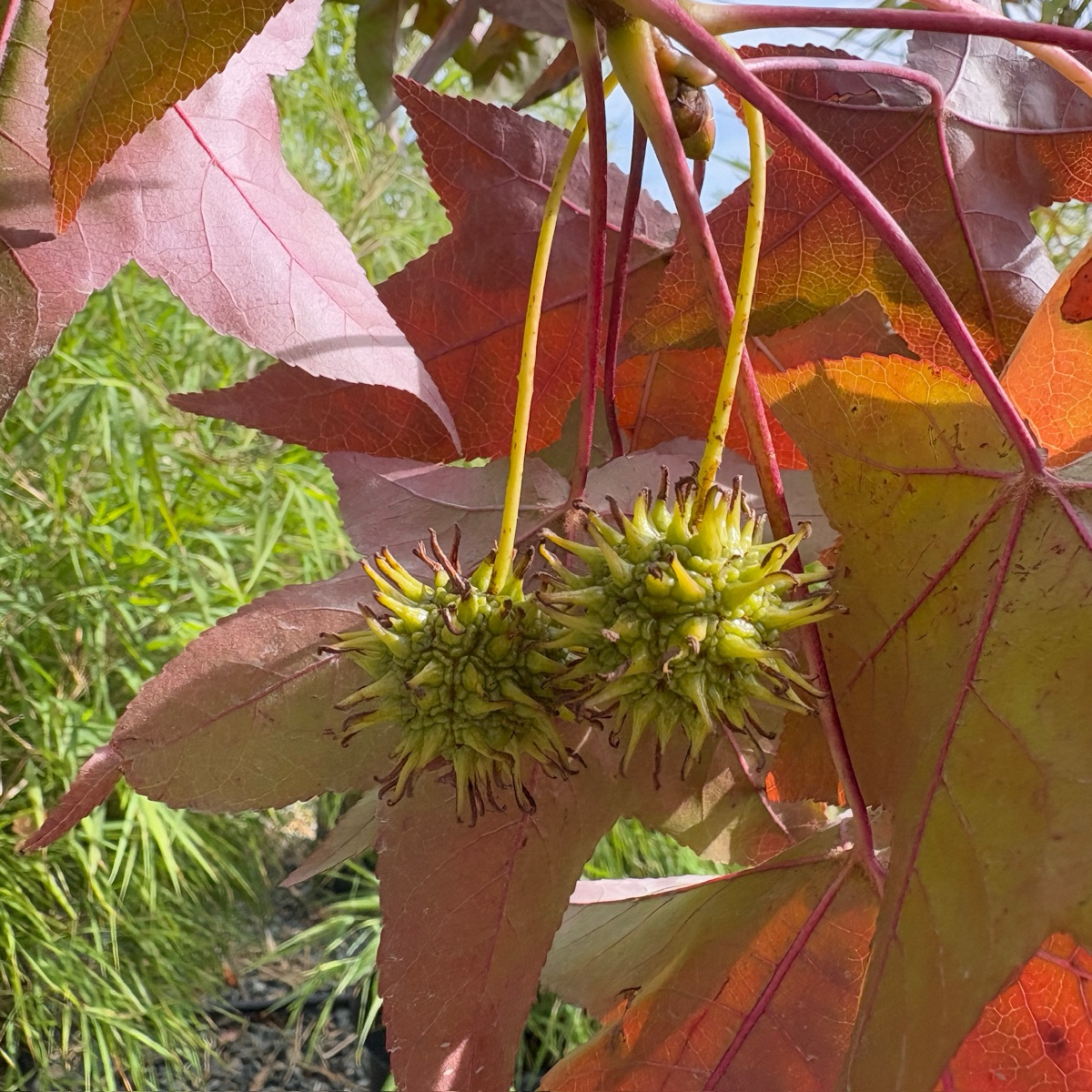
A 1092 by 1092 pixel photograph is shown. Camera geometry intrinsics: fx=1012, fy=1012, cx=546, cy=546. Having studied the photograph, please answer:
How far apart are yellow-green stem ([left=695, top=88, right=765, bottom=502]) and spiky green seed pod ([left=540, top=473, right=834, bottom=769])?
1cm

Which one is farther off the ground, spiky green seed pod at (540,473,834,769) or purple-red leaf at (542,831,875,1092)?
spiky green seed pod at (540,473,834,769)

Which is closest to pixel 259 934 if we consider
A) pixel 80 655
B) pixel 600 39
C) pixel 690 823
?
pixel 80 655

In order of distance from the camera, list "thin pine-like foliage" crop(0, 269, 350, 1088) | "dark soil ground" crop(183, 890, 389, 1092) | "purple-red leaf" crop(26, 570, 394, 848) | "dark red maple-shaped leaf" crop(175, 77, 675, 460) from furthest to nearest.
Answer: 1. "dark soil ground" crop(183, 890, 389, 1092)
2. "thin pine-like foliage" crop(0, 269, 350, 1088)
3. "dark red maple-shaped leaf" crop(175, 77, 675, 460)
4. "purple-red leaf" crop(26, 570, 394, 848)

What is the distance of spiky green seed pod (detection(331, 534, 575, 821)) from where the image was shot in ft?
1.29

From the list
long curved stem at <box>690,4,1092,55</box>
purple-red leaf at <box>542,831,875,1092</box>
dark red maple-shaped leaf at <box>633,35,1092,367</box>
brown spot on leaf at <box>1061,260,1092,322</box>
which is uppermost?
long curved stem at <box>690,4,1092,55</box>

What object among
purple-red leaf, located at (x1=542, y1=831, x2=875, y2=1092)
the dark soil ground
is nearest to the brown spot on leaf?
purple-red leaf, located at (x1=542, y1=831, x2=875, y2=1092)

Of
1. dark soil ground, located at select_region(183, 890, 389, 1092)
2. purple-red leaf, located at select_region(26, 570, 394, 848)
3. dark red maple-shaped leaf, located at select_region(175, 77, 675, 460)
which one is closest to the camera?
purple-red leaf, located at select_region(26, 570, 394, 848)

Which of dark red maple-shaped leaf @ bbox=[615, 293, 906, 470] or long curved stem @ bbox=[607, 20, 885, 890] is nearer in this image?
long curved stem @ bbox=[607, 20, 885, 890]

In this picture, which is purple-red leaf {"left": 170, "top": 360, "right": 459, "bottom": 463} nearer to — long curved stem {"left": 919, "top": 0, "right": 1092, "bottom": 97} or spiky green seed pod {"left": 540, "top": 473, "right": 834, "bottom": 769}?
spiky green seed pod {"left": 540, "top": 473, "right": 834, "bottom": 769}

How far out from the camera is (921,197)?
52 centimetres

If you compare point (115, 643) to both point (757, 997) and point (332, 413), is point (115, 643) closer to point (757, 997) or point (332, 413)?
point (332, 413)

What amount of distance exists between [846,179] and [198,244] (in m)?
0.28

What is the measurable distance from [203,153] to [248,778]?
293mm

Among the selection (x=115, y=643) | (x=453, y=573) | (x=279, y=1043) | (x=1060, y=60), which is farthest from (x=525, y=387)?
(x=279, y=1043)
